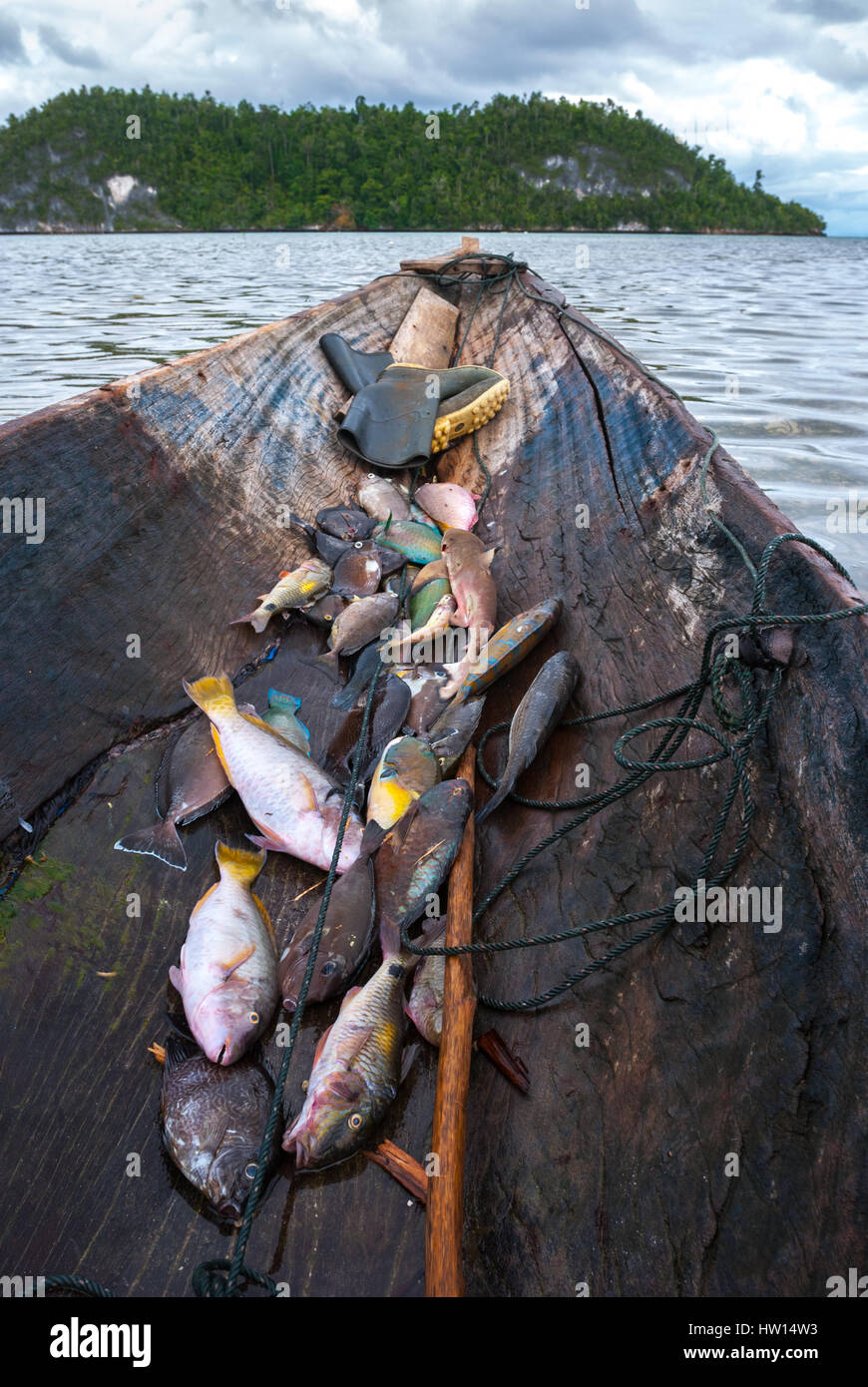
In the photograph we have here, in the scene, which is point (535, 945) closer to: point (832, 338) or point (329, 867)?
point (329, 867)

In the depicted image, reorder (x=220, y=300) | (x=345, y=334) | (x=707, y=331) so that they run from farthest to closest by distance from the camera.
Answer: (x=220, y=300)
(x=707, y=331)
(x=345, y=334)

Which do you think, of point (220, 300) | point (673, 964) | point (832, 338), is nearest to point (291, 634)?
point (673, 964)

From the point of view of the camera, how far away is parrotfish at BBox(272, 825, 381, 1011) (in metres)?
2.28

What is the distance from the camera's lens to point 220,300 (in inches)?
→ 679

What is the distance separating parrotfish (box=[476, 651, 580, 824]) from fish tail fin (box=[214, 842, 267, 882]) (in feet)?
2.67

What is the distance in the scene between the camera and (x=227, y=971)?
2.21m

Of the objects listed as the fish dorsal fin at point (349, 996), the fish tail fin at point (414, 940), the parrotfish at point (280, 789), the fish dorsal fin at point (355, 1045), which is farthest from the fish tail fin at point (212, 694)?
the fish dorsal fin at point (355, 1045)

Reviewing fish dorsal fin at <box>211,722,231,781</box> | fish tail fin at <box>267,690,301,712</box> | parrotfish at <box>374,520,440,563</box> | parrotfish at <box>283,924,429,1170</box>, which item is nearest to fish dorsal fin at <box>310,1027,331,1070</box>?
parrotfish at <box>283,924,429,1170</box>

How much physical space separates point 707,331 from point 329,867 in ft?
45.5

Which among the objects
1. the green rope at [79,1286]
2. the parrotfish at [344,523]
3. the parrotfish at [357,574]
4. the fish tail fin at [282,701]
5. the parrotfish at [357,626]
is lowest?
the green rope at [79,1286]

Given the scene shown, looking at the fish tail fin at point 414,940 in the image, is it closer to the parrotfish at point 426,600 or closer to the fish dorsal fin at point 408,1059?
the fish dorsal fin at point 408,1059

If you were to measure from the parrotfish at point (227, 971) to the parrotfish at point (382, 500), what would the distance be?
2.89 metres

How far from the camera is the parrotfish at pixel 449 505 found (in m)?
4.73

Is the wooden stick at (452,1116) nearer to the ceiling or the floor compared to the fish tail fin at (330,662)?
nearer to the floor
